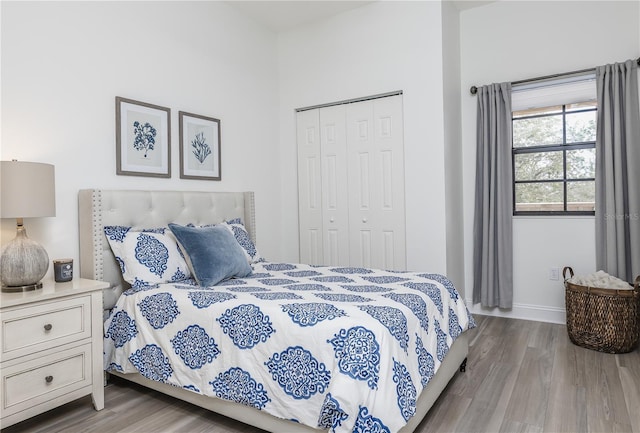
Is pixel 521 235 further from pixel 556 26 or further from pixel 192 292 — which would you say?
pixel 192 292

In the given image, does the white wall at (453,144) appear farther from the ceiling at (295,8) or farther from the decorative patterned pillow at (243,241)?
the decorative patterned pillow at (243,241)

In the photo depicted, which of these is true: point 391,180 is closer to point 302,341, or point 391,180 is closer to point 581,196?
point 581,196

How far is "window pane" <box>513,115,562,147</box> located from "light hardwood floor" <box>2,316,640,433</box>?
1820 millimetres

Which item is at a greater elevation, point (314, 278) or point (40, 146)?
point (40, 146)

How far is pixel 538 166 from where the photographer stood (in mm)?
3697

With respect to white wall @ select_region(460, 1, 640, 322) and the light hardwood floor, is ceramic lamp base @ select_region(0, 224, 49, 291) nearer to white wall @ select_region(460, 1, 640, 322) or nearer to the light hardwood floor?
the light hardwood floor

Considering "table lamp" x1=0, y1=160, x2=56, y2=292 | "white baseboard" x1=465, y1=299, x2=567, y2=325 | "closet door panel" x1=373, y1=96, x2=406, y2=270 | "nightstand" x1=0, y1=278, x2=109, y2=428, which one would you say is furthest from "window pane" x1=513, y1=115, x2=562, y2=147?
"table lamp" x1=0, y1=160, x2=56, y2=292

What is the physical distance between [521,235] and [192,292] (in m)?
2.98

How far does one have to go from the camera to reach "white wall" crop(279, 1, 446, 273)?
3428 millimetres

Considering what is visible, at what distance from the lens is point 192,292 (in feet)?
7.22

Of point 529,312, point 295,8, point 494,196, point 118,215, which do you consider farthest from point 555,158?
point 118,215

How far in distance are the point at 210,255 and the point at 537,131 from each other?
3.07 m

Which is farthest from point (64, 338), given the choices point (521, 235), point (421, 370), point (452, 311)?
point (521, 235)

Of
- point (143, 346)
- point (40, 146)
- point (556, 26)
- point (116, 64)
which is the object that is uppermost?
point (556, 26)
